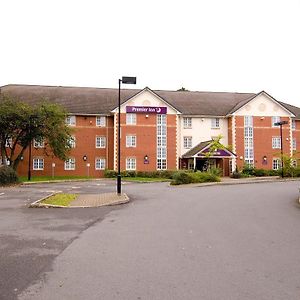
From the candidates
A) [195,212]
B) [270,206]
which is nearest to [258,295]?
[195,212]

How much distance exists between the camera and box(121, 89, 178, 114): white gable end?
46.2m

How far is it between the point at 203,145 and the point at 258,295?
41.5 meters

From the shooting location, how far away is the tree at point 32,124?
116 feet

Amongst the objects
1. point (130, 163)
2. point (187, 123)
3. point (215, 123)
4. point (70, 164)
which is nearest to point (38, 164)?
point (70, 164)

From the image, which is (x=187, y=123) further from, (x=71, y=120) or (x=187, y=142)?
(x=71, y=120)

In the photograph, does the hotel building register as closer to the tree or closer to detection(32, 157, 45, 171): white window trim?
detection(32, 157, 45, 171): white window trim

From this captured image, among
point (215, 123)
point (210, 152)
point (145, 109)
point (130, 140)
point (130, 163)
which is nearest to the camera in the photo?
point (210, 152)

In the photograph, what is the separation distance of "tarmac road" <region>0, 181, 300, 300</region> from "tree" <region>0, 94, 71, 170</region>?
80.0 feet

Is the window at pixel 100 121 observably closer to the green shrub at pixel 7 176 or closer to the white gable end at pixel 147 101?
the white gable end at pixel 147 101

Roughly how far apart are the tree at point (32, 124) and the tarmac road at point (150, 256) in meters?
24.4

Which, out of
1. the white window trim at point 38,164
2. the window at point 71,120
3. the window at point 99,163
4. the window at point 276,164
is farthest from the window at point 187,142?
the white window trim at point 38,164

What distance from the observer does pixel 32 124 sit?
1421 inches

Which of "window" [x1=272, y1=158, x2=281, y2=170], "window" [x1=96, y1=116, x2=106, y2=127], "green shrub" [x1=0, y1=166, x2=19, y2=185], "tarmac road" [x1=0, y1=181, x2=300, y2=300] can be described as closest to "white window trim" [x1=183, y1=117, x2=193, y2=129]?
"window" [x1=96, y1=116, x2=106, y2=127]

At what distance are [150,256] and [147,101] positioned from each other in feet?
133
